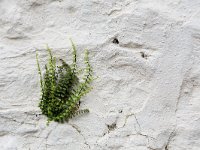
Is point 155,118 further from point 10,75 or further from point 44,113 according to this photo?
point 10,75

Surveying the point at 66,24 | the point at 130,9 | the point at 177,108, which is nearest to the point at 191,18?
the point at 130,9

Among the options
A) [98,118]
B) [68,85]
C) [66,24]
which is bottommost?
[98,118]

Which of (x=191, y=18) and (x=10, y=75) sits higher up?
(x=191, y=18)

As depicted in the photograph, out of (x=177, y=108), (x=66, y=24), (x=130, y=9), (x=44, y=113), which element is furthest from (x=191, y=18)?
(x=44, y=113)
